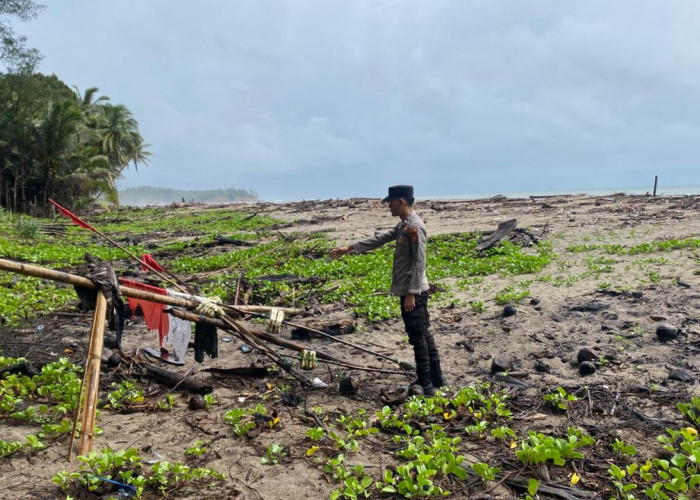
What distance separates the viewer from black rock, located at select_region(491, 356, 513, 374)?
19.8 ft

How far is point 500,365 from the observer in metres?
6.04

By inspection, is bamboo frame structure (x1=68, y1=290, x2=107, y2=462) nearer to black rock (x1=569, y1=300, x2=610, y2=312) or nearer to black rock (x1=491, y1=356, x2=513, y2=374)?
black rock (x1=491, y1=356, x2=513, y2=374)

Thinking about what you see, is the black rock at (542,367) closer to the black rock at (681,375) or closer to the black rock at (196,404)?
the black rock at (681,375)

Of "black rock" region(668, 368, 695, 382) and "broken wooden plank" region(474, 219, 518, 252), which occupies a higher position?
"broken wooden plank" region(474, 219, 518, 252)

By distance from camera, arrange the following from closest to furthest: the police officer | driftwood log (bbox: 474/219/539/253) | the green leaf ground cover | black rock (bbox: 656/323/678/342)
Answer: the police officer < black rock (bbox: 656/323/678/342) < the green leaf ground cover < driftwood log (bbox: 474/219/539/253)

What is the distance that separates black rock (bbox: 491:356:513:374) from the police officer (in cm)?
80

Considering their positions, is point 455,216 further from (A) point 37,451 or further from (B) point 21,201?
(B) point 21,201

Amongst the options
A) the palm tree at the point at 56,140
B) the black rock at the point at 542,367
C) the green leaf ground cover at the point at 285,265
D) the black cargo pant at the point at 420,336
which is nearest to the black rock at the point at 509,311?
the green leaf ground cover at the point at 285,265

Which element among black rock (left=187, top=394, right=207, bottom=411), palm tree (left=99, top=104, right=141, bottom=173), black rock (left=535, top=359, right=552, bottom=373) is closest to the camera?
black rock (left=187, top=394, right=207, bottom=411)

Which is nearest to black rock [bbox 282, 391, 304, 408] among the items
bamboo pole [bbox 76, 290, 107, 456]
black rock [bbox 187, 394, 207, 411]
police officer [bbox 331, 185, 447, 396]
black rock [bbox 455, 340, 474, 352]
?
black rock [bbox 187, 394, 207, 411]

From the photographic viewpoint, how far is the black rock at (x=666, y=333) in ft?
21.3

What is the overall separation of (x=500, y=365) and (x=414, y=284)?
5.46 ft

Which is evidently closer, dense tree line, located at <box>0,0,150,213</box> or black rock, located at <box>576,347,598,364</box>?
black rock, located at <box>576,347,598,364</box>

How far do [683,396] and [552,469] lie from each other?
207cm
